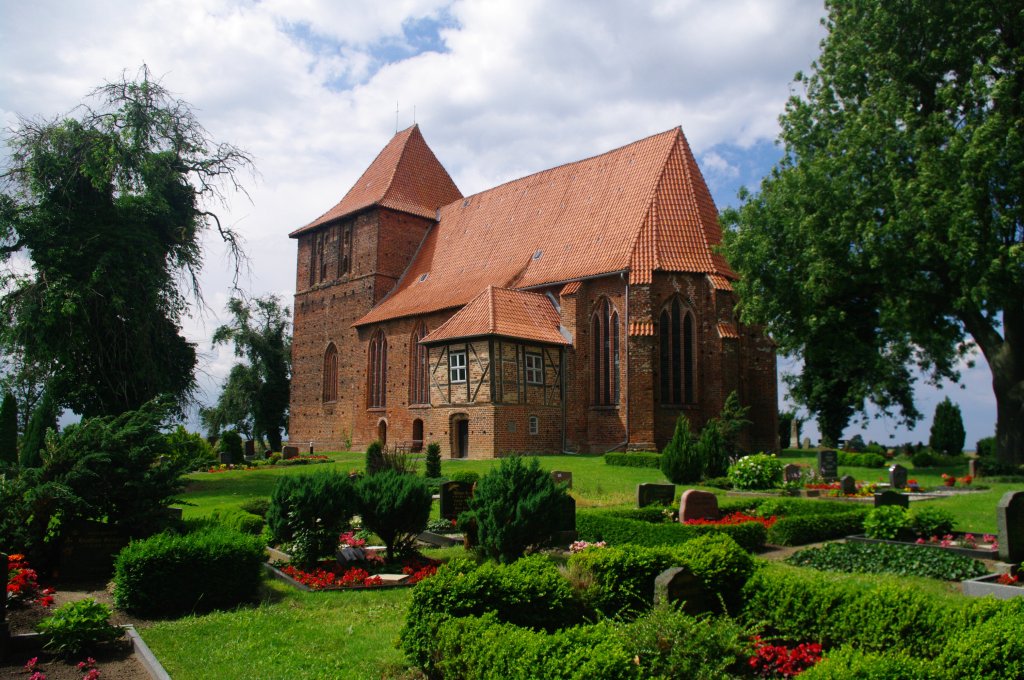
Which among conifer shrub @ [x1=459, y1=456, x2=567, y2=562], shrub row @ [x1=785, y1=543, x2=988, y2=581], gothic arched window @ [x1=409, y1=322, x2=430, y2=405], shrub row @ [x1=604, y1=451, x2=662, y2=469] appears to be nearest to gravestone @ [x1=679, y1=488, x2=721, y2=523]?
shrub row @ [x1=785, y1=543, x2=988, y2=581]

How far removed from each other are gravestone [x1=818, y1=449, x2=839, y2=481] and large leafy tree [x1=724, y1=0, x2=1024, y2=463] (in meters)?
4.18

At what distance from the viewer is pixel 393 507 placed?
11.1 metres

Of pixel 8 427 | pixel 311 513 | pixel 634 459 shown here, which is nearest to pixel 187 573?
pixel 311 513

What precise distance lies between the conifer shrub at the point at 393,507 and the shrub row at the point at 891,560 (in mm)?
5443

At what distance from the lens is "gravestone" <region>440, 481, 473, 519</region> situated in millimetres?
14461

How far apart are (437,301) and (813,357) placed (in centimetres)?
1635

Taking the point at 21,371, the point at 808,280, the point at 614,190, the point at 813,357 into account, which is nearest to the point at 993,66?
the point at 808,280

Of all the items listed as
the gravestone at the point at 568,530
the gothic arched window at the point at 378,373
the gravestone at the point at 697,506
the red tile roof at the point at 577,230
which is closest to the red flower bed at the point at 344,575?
the gravestone at the point at 568,530

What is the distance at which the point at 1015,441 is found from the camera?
2241cm

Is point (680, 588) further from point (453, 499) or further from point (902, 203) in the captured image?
point (902, 203)

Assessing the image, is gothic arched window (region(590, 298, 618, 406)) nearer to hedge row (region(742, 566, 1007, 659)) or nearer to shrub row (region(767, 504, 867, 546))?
shrub row (region(767, 504, 867, 546))

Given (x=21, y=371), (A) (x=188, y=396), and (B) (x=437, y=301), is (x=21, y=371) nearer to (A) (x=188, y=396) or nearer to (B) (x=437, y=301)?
(A) (x=188, y=396)

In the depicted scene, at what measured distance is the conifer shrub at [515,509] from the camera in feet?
33.3

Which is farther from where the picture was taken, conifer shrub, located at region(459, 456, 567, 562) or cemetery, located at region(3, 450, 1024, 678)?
conifer shrub, located at region(459, 456, 567, 562)
